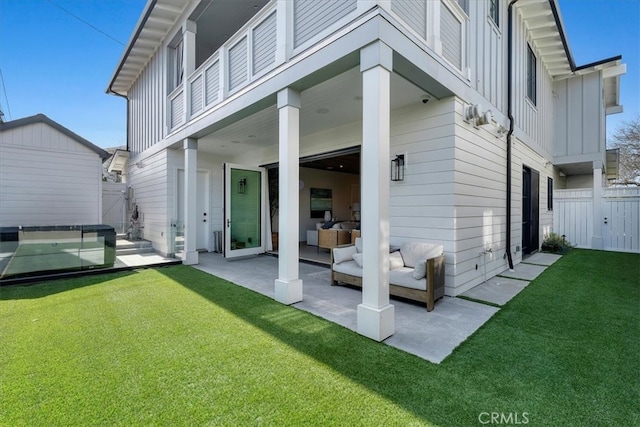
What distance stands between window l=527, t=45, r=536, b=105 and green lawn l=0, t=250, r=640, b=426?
5603mm

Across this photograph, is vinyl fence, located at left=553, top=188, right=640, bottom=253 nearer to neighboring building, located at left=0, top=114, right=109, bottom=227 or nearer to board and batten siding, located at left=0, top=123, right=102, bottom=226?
neighboring building, located at left=0, top=114, right=109, bottom=227

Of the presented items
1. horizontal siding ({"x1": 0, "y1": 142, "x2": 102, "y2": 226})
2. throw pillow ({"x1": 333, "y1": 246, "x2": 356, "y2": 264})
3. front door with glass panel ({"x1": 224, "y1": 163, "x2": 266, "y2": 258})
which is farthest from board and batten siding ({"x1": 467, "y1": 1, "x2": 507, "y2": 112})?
horizontal siding ({"x1": 0, "y1": 142, "x2": 102, "y2": 226})

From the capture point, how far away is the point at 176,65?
7770 mm

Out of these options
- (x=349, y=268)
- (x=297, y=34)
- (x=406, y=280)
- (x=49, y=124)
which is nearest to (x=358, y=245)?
(x=349, y=268)

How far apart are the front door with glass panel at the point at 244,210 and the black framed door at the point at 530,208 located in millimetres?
6603

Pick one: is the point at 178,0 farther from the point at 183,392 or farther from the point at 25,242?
the point at 183,392

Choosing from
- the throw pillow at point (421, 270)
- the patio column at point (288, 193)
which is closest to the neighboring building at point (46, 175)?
the patio column at point (288, 193)

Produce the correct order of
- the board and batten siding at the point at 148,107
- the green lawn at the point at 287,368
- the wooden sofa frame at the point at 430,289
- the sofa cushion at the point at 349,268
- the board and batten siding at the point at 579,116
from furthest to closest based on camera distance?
the board and batten siding at the point at 579,116, the board and batten siding at the point at 148,107, the sofa cushion at the point at 349,268, the wooden sofa frame at the point at 430,289, the green lawn at the point at 287,368

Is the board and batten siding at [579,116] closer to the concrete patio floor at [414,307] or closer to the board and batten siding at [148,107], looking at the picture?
the concrete patio floor at [414,307]

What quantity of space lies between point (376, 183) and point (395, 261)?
5.74 feet

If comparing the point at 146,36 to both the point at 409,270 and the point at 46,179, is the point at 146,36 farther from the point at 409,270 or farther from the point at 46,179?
the point at 409,270

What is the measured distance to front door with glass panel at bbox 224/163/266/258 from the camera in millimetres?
7059

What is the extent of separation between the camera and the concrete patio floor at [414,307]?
2.83 m

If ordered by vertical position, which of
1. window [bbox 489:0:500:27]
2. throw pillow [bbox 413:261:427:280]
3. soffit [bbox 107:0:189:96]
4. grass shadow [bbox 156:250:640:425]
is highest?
soffit [bbox 107:0:189:96]
